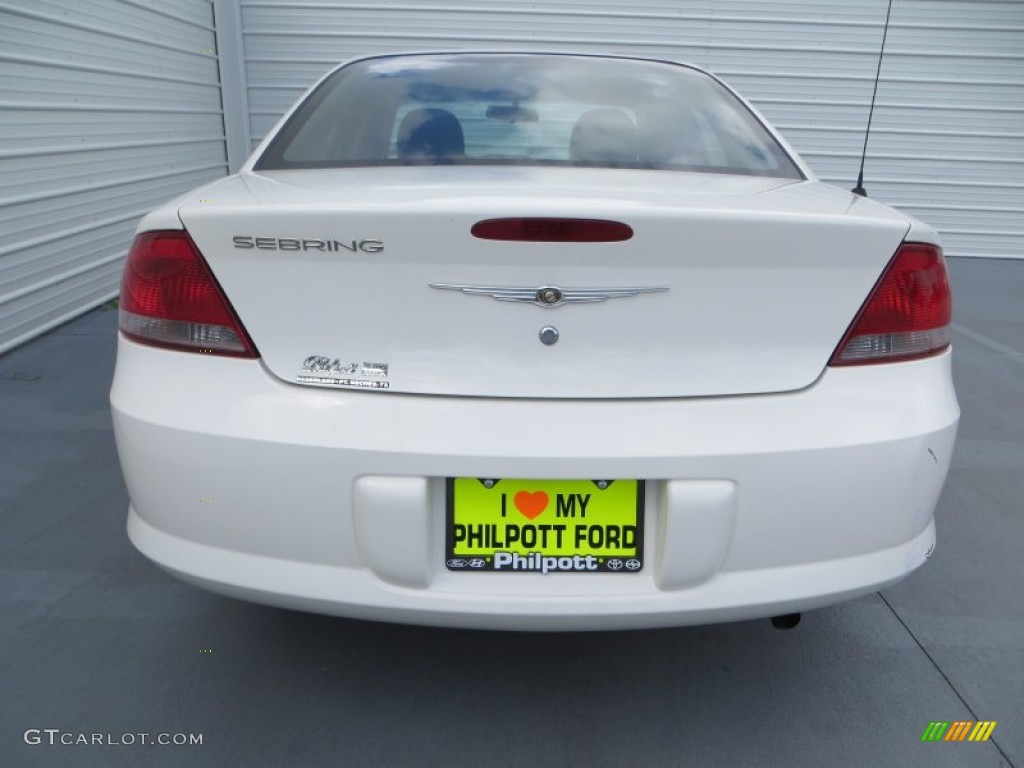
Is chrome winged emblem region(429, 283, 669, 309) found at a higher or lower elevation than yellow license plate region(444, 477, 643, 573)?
higher

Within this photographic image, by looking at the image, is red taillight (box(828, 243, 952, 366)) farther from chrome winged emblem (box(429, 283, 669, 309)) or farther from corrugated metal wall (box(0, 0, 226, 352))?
corrugated metal wall (box(0, 0, 226, 352))

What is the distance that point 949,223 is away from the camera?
339 inches

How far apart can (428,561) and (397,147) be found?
47.2 inches

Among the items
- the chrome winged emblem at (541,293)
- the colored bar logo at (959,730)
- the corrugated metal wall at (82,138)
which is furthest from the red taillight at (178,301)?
the corrugated metal wall at (82,138)

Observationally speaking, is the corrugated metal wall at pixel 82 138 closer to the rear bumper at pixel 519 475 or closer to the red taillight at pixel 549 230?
the rear bumper at pixel 519 475

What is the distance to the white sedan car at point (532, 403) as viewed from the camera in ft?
5.01

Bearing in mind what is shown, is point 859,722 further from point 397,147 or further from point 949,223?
point 949,223

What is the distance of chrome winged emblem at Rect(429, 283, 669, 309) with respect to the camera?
5.05ft

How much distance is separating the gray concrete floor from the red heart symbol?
559 mm

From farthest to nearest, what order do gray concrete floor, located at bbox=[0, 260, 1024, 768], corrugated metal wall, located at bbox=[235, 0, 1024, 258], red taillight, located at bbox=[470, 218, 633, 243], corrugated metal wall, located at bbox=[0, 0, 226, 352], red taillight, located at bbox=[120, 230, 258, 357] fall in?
1. corrugated metal wall, located at bbox=[235, 0, 1024, 258]
2. corrugated metal wall, located at bbox=[0, 0, 226, 352]
3. gray concrete floor, located at bbox=[0, 260, 1024, 768]
4. red taillight, located at bbox=[120, 230, 258, 357]
5. red taillight, located at bbox=[470, 218, 633, 243]

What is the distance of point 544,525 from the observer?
5.18 ft

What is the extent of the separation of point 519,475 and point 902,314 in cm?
81

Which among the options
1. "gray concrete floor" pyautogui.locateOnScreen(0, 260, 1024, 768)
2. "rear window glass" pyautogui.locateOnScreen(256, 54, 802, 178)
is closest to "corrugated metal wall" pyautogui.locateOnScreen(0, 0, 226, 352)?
"gray concrete floor" pyautogui.locateOnScreen(0, 260, 1024, 768)

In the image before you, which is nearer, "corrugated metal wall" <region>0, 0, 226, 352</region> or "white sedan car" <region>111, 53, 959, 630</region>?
"white sedan car" <region>111, 53, 959, 630</region>
